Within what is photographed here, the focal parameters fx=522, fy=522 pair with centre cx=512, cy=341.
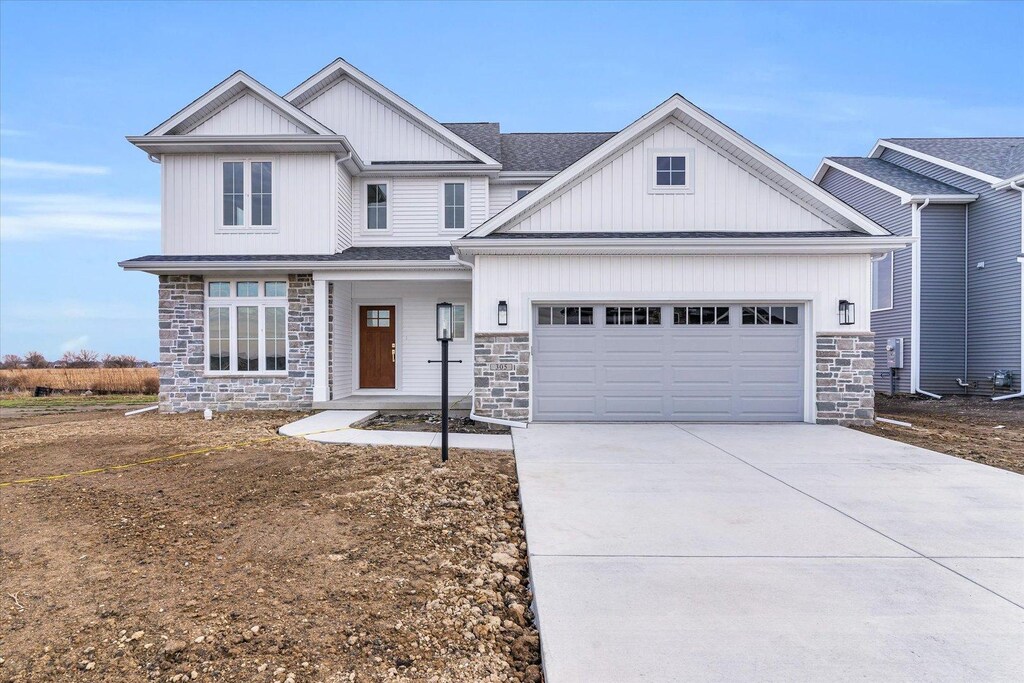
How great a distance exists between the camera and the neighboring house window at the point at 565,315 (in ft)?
31.8

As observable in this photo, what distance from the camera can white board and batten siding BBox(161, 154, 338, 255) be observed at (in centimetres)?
1166

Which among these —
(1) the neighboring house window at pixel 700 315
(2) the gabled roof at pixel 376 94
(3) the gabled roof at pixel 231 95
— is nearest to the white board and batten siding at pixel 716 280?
(1) the neighboring house window at pixel 700 315

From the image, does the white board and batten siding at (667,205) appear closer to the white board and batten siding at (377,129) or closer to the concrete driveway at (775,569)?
the white board and batten siding at (377,129)

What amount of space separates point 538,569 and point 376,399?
899 centimetres

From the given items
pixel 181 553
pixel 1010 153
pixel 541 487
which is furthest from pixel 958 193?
pixel 181 553

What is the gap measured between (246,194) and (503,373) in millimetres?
7298

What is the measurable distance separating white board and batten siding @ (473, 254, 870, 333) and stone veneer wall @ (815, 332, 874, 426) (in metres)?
0.26

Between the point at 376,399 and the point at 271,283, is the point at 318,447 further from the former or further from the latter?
the point at 271,283

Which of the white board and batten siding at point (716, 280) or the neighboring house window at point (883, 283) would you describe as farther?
the neighboring house window at point (883, 283)

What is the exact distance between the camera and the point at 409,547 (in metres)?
3.96

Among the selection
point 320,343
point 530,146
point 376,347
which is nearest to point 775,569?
point 320,343

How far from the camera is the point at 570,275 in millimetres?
9586

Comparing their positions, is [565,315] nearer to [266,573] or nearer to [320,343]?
[320,343]

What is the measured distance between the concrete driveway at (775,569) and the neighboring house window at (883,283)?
437 inches
